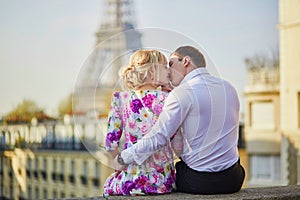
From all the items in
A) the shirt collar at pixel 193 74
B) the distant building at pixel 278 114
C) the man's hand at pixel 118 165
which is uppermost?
the shirt collar at pixel 193 74

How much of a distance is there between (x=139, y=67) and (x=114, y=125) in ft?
0.48

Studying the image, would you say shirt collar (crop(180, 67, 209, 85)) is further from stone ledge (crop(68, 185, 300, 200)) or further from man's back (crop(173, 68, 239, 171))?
stone ledge (crop(68, 185, 300, 200))

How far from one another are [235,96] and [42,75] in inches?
1487

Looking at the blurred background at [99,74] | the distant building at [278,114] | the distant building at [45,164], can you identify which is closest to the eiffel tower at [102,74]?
the blurred background at [99,74]

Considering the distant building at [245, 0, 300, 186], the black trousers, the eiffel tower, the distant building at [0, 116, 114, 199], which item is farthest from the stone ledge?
the distant building at [0, 116, 114, 199]

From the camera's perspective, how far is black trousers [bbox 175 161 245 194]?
171cm

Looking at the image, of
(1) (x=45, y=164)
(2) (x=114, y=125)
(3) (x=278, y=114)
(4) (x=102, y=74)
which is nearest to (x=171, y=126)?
(2) (x=114, y=125)

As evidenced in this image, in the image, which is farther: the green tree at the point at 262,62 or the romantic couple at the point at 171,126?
the green tree at the point at 262,62

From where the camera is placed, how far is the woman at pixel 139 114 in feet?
5.43

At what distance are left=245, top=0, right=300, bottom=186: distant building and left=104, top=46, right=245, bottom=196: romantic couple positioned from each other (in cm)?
1053

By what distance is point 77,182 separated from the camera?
32.0m

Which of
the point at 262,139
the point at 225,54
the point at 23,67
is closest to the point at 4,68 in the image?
the point at 23,67

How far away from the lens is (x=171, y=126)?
1.63 meters

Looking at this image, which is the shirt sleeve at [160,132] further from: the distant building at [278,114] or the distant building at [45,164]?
the distant building at [45,164]
